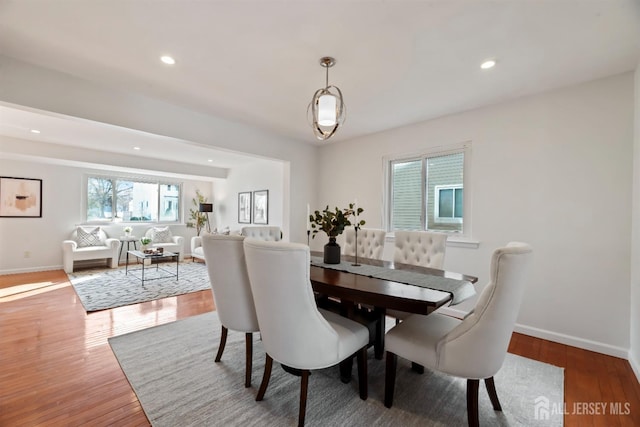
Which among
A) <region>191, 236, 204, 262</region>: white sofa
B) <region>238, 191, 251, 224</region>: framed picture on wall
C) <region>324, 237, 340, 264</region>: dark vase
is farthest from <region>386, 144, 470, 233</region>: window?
<region>191, 236, 204, 262</region>: white sofa

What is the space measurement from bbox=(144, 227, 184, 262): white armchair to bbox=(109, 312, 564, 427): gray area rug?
4.41 meters

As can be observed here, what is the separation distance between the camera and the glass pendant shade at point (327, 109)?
2.08 m

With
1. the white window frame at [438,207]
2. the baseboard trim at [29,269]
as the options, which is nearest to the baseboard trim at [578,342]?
the white window frame at [438,207]

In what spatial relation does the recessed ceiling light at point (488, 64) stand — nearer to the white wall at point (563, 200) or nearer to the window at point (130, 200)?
the white wall at point (563, 200)

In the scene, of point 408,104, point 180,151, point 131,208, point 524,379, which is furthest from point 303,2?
point 131,208

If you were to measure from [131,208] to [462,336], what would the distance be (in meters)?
7.81

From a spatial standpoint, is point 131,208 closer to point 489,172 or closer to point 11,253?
point 11,253

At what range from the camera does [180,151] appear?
5.55 metres

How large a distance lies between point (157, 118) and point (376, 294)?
317 cm

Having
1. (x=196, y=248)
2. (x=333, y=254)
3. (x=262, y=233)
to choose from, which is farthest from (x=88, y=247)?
(x=333, y=254)

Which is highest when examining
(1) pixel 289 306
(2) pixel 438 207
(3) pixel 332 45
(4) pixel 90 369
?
(3) pixel 332 45

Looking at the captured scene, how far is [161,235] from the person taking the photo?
6809mm

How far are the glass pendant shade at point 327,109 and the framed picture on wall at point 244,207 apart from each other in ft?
16.9

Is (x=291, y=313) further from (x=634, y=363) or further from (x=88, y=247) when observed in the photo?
(x=88, y=247)
